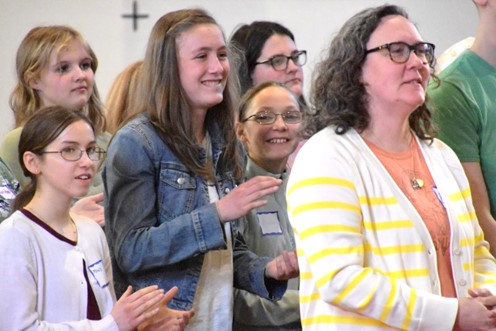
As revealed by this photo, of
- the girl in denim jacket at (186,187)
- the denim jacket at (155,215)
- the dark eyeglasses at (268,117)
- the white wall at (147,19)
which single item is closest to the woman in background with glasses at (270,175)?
the dark eyeglasses at (268,117)

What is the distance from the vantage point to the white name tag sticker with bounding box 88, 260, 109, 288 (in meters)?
2.50

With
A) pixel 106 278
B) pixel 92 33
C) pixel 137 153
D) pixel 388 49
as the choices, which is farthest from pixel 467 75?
pixel 92 33

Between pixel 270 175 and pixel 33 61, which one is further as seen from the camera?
pixel 33 61

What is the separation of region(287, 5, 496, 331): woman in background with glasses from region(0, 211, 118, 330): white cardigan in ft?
2.03

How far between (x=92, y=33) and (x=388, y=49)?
3.65 meters

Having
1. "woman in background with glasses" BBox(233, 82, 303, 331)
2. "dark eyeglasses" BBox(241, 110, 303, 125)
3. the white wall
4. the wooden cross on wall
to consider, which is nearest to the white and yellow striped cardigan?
"woman in background with glasses" BBox(233, 82, 303, 331)

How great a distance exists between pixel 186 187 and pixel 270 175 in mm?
552

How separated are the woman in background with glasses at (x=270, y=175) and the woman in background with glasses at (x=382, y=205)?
0.79m

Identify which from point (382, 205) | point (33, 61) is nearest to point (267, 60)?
point (33, 61)

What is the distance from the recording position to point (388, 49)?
221cm

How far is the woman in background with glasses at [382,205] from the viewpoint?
2.01 meters

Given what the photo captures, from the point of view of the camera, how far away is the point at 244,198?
255 centimetres

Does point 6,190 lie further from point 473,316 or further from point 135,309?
point 473,316

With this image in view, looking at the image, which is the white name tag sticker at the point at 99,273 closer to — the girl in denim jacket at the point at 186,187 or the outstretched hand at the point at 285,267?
the girl in denim jacket at the point at 186,187
